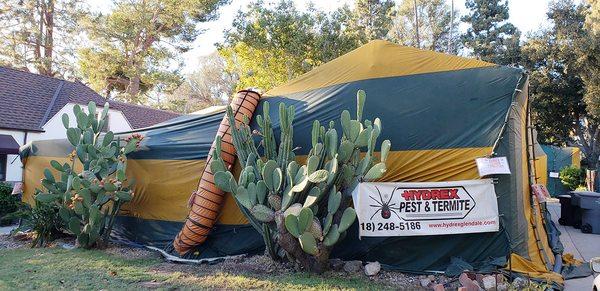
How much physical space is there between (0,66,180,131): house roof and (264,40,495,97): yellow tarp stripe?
1314cm

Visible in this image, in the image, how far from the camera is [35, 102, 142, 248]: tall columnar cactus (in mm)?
7156

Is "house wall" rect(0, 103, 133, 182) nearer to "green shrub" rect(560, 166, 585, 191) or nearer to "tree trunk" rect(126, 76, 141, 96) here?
"tree trunk" rect(126, 76, 141, 96)

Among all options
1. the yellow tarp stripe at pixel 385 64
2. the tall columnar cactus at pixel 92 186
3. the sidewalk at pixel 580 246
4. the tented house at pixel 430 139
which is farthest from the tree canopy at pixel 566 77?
the tall columnar cactus at pixel 92 186

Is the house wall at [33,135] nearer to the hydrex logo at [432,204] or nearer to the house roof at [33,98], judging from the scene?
the house roof at [33,98]

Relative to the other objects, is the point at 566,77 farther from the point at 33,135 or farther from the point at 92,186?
the point at 33,135

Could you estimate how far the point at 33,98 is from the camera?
1752cm

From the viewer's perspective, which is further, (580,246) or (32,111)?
(32,111)

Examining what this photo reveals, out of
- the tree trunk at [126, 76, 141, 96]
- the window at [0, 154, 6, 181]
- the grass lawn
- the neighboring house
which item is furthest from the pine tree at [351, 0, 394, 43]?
the grass lawn

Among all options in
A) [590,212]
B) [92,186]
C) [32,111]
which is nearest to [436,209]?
[92,186]

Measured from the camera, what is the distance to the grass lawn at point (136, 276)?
5281mm

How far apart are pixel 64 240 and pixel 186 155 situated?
337 cm

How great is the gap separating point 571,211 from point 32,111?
1832cm

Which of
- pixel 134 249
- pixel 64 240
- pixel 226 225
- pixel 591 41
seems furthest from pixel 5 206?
pixel 591 41

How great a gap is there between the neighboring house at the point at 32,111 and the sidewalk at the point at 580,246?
597 inches
